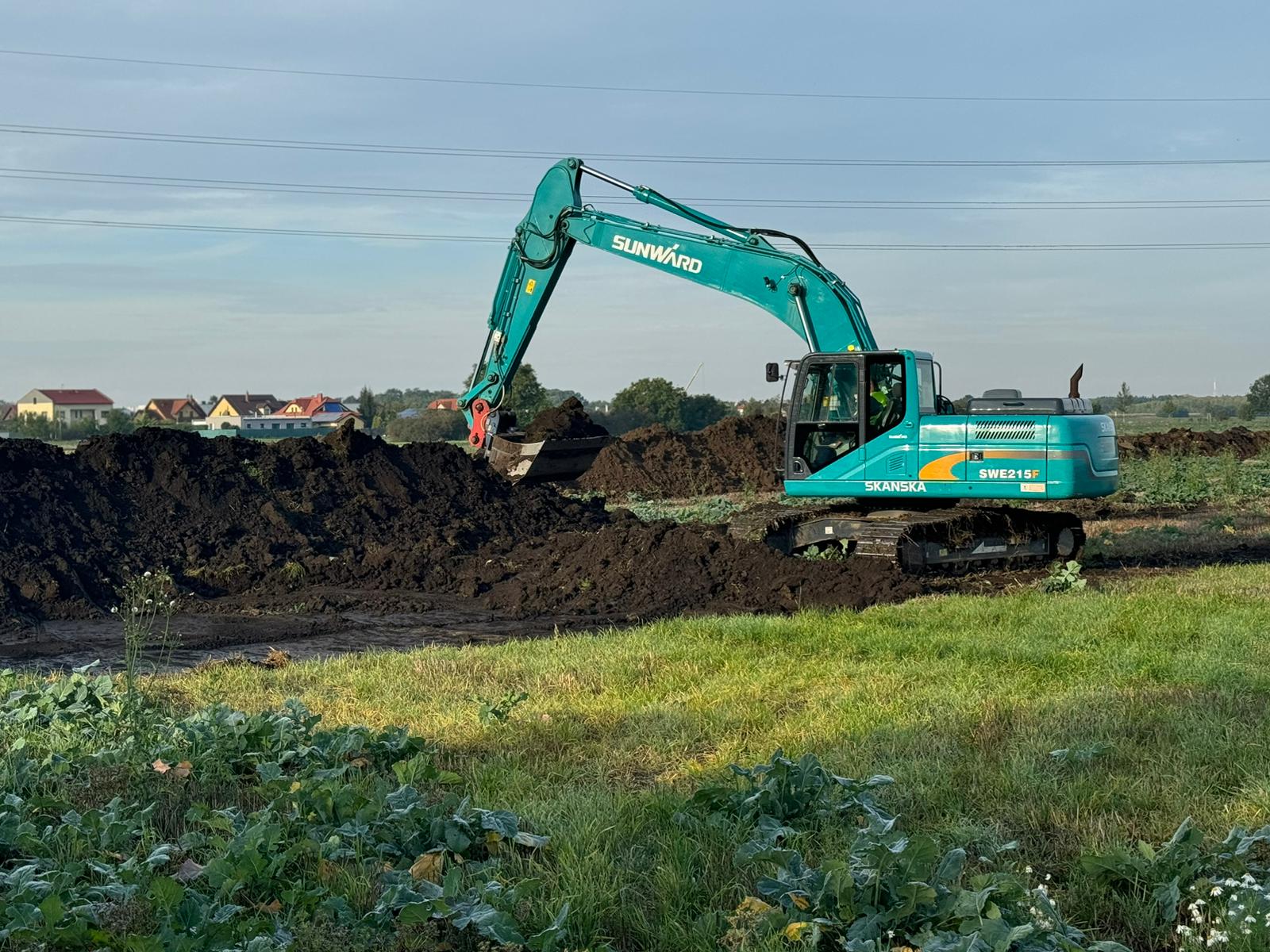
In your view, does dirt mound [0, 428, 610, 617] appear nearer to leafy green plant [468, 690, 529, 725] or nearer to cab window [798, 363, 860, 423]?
cab window [798, 363, 860, 423]

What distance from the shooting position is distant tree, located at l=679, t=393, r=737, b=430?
51.3 m

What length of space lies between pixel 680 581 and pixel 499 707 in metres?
6.16

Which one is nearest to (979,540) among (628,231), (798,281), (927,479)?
(927,479)

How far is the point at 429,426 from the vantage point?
47625 mm

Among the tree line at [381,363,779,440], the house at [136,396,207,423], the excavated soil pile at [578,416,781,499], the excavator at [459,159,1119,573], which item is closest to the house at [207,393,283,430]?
the house at [136,396,207,423]

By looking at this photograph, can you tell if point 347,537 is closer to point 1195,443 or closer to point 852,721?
point 852,721

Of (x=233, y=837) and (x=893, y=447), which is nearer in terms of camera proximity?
(x=233, y=837)

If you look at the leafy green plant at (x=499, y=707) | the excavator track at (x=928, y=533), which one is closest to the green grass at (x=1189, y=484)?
the excavator track at (x=928, y=533)

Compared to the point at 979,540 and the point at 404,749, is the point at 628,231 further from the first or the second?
the point at 404,749

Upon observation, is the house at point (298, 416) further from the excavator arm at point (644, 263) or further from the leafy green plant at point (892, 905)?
the leafy green plant at point (892, 905)

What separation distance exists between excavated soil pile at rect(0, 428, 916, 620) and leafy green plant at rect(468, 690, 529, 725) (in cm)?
458

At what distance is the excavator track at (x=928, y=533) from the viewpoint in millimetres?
14234

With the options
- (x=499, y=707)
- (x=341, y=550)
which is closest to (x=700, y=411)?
(x=341, y=550)

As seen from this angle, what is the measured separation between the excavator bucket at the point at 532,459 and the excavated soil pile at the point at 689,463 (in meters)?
5.39
